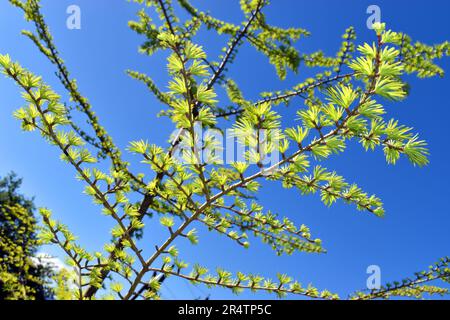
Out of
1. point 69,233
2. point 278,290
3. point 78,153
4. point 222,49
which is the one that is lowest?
point 278,290

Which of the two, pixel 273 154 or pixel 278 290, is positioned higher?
pixel 273 154

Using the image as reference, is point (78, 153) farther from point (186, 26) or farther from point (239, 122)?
point (186, 26)

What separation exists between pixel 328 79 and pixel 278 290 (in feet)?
13.7

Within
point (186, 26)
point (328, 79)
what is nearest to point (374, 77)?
point (328, 79)

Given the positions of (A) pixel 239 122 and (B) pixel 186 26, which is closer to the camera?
(A) pixel 239 122
